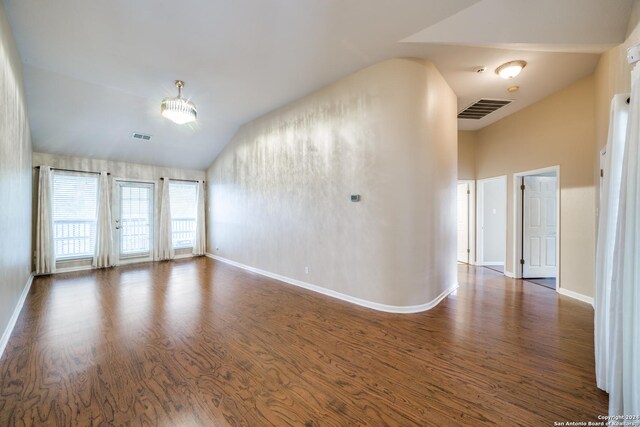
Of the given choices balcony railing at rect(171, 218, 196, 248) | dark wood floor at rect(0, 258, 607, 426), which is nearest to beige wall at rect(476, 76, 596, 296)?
dark wood floor at rect(0, 258, 607, 426)

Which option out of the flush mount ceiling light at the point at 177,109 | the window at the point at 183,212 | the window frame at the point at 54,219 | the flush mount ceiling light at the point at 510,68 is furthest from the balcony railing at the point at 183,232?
the flush mount ceiling light at the point at 510,68

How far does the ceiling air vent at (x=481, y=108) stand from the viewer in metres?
4.45

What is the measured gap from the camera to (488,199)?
5.94 meters

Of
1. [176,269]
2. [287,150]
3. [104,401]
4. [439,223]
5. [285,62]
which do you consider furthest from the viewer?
[176,269]

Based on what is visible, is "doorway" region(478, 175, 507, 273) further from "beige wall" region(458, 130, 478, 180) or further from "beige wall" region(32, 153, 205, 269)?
"beige wall" region(32, 153, 205, 269)

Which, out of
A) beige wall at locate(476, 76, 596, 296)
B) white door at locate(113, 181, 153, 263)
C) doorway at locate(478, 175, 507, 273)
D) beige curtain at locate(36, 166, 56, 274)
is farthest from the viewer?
white door at locate(113, 181, 153, 263)

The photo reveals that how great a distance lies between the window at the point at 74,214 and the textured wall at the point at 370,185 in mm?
4414

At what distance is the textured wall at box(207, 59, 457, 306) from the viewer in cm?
327

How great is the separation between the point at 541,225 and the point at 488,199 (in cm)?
120

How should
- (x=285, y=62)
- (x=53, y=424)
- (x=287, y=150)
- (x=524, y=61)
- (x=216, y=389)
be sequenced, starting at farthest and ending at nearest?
(x=287, y=150) → (x=285, y=62) → (x=524, y=61) → (x=216, y=389) → (x=53, y=424)

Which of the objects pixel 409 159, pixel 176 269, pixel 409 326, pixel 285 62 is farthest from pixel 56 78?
pixel 409 326

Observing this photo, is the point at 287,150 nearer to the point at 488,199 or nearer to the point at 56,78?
the point at 56,78

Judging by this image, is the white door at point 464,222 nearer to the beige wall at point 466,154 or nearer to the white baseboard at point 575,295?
the beige wall at point 466,154

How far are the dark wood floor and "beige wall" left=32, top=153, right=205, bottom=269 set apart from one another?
311cm
